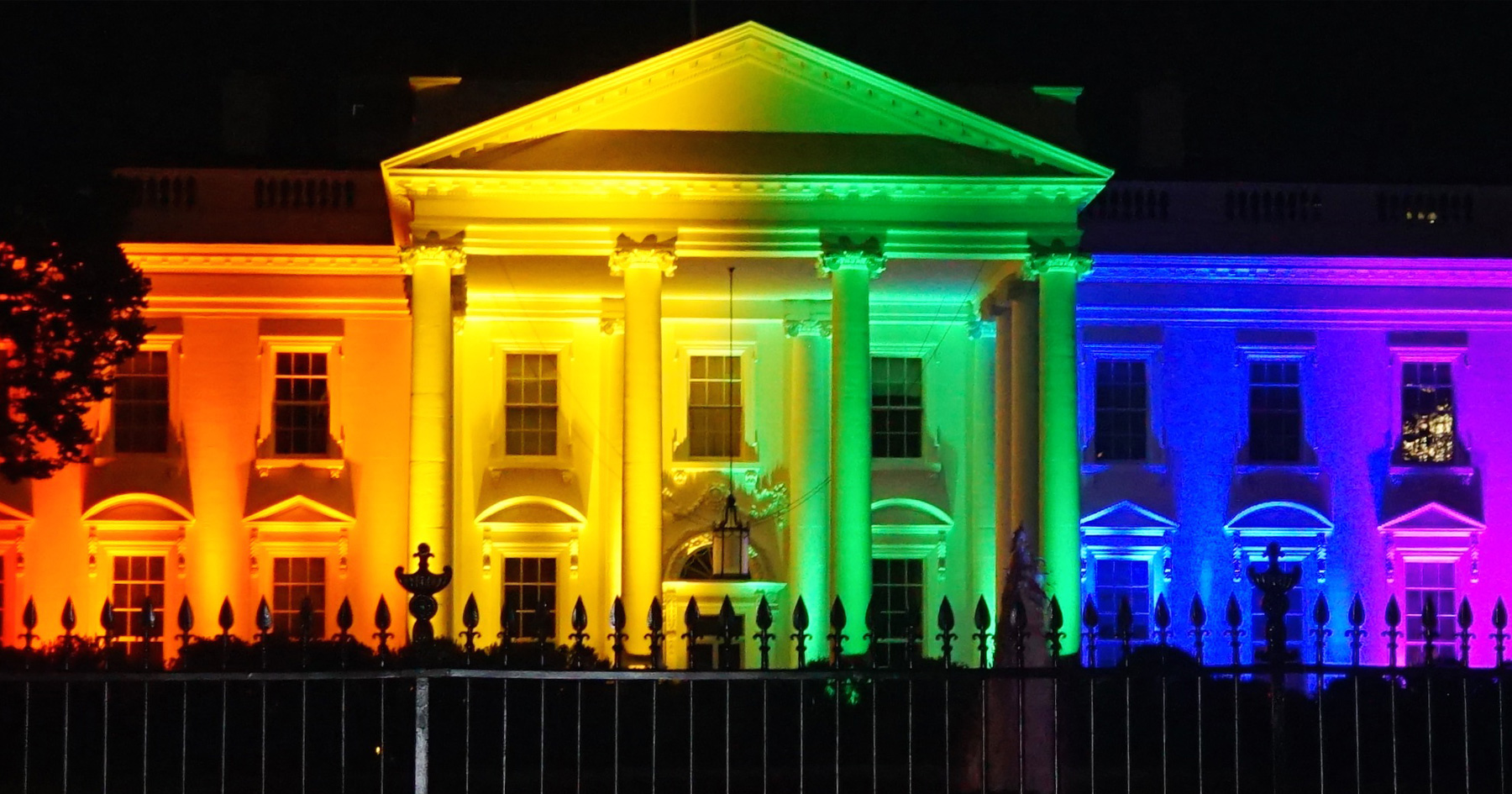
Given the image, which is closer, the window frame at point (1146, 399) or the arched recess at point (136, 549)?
the arched recess at point (136, 549)

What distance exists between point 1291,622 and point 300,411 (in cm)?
1827

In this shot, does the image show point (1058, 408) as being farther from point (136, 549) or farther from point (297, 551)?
point (136, 549)

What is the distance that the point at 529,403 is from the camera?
3631cm

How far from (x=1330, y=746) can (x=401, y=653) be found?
12.3m

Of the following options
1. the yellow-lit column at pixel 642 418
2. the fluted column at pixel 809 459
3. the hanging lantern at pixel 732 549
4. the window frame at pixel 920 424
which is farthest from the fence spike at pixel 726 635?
the window frame at pixel 920 424

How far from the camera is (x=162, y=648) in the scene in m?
34.3

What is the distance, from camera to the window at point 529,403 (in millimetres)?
36281

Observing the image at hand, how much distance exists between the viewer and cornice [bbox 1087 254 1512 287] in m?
36.5

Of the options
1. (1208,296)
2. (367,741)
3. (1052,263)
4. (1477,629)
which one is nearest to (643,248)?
(1052,263)

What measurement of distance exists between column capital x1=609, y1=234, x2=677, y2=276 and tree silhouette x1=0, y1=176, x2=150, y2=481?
826 centimetres

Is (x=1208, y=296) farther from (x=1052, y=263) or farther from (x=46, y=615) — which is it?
(x=46, y=615)

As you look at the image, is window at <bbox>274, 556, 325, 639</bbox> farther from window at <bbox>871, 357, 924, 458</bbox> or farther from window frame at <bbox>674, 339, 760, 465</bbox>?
window at <bbox>871, 357, 924, 458</bbox>

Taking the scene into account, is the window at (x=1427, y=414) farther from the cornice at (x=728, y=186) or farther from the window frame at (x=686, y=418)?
the window frame at (x=686, y=418)

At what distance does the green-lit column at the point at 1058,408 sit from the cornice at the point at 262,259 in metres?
11.9
